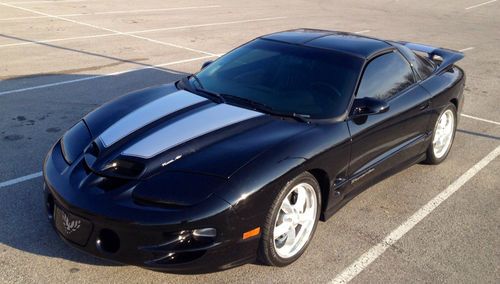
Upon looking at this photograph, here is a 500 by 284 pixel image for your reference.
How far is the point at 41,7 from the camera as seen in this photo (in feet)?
56.5

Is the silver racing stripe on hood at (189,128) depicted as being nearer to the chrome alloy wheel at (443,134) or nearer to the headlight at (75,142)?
the headlight at (75,142)

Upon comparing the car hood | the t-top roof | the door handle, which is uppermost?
the t-top roof

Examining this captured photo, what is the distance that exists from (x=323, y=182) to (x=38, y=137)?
3.53 m

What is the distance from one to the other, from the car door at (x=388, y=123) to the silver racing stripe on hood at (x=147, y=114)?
4.42ft

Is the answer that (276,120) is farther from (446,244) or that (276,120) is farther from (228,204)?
(446,244)

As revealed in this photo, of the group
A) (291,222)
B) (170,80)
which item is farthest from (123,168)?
(170,80)

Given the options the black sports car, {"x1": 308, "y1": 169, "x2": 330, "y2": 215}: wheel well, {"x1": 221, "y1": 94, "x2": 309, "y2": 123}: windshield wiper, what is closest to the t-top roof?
the black sports car

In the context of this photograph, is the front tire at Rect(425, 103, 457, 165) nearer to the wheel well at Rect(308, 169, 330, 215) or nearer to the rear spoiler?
the rear spoiler

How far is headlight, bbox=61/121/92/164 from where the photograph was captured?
148 inches

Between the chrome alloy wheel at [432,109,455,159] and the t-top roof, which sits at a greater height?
the t-top roof

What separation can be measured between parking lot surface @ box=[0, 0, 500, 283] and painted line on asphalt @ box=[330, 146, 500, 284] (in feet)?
0.04

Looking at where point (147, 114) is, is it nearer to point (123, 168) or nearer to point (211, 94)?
point (211, 94)

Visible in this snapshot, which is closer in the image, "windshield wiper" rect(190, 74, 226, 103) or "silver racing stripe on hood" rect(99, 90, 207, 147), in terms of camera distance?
"silver racing stripe on hood" rect(99, 90, 207, 147)

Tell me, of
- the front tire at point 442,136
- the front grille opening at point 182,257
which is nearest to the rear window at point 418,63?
the front tire at point 442,136
